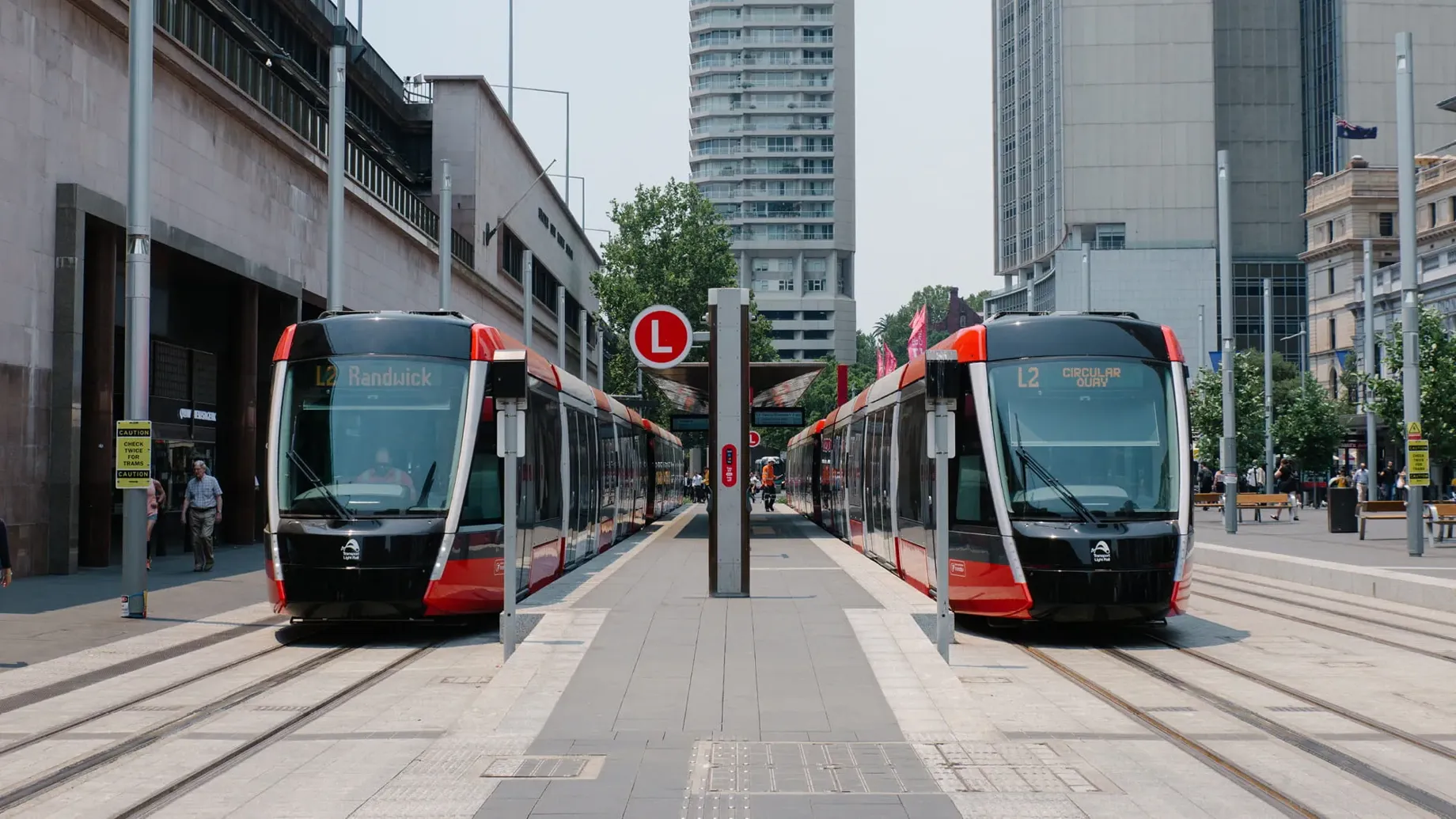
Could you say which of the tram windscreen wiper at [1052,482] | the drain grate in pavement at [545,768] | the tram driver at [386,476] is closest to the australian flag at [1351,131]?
the tram windscreen wiper at [1052,482]

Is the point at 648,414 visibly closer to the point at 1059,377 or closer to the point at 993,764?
the point at 1059,377

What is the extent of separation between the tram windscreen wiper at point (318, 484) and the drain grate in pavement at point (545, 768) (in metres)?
6.12

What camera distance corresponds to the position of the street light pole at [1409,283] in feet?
81.5

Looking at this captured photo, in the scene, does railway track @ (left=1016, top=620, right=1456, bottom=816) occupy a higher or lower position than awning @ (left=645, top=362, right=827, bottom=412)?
lower

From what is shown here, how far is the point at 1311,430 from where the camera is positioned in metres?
57.5

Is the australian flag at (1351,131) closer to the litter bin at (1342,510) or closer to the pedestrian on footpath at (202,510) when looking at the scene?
the litter bin at (1342,510)

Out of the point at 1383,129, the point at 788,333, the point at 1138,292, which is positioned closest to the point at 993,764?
the point at 1138,292

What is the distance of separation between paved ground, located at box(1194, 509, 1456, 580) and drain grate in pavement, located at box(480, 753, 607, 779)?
1611 cm

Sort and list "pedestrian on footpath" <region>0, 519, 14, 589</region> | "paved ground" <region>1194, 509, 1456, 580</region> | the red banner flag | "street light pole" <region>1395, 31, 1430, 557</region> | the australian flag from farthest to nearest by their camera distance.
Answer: the australian flag
the red banner flag
"street light pole" <region>1395, 31, 1430, 557</region>
"paved ground" <region>1194, 509, 1456, 580</region>
"pedestrian on footpath" <region>0, 519, 14, 589</region>

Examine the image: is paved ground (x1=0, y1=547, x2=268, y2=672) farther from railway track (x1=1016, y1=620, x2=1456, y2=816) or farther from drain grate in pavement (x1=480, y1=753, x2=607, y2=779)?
railway track (x1=1016, y1=620, x2=1456, y2=816)

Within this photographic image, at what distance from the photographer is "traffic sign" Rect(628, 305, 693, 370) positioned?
53.4ft

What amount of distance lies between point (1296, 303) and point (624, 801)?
111 meters

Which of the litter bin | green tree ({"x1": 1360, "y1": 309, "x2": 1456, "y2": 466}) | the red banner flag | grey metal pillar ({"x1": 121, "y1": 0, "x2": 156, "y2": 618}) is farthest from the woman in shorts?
green tree ({"x1": 1360, "y1": 309, "x2": 1456, "y2": 466})

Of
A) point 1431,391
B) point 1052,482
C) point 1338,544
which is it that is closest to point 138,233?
point 1052,482
